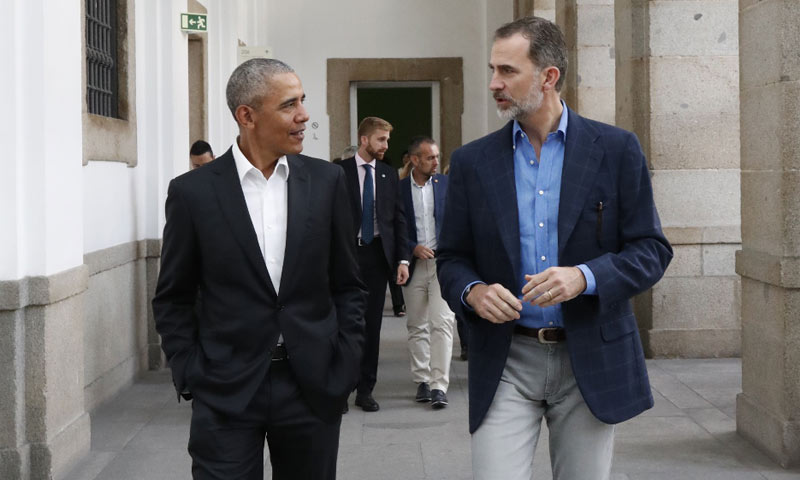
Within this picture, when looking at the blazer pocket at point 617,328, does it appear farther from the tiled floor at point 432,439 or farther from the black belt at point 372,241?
the black belt at point 372,241

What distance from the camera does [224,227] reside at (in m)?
3.56

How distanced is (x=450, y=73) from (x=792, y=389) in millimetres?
13589

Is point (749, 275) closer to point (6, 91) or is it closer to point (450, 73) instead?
point (6, 91)

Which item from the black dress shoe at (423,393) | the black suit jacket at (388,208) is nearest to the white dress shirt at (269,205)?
the black suit jacket at (388,208)

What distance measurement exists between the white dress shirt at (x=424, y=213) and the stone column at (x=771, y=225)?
2.46 metres

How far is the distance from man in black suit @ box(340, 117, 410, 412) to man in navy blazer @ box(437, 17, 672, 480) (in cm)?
470

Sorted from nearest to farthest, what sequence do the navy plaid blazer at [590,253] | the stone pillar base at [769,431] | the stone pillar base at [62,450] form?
1. the navy plaid blazer at [590,253]
2. the stone pillar base at [62,450]
3. the stone pillar base at [769,431]

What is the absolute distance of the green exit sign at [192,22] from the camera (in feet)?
36.1

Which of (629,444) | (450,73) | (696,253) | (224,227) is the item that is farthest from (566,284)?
(450,73)

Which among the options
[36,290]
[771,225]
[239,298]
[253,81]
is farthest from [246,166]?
[771,225]

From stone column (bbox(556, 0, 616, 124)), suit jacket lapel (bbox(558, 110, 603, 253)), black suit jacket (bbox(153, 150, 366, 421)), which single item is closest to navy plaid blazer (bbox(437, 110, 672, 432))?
suit jacket lapel (bbox(558, 110, 603, 253))

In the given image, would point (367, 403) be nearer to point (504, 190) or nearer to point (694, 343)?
point (694, 343)

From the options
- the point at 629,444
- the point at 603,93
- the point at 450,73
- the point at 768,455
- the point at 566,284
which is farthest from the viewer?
the point at 450,73

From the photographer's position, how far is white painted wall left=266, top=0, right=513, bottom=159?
19359 millimetres
